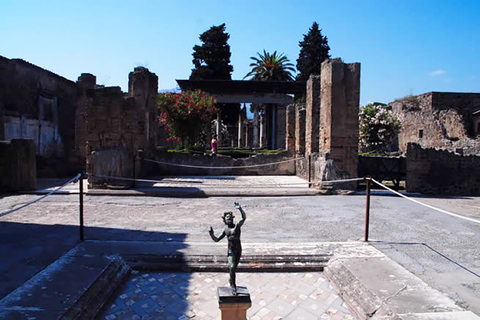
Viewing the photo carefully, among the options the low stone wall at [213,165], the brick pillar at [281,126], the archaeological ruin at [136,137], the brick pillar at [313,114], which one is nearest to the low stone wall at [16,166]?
the archaeological ruin at [136,137]

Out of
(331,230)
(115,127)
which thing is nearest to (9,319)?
(331,230)

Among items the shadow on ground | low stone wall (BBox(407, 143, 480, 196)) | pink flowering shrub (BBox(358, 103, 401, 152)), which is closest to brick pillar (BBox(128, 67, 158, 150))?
the shadow on ground

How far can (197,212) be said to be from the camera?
7.12 meters

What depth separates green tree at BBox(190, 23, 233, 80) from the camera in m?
36.8

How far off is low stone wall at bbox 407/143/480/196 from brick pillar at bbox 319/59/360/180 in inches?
62.2

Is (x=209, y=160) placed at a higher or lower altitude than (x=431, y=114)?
lower

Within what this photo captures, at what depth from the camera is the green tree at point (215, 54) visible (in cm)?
3684

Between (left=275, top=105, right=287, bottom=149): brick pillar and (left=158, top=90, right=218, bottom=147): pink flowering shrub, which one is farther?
(left=275, top=105, right=287, bottom=149): brick pillar

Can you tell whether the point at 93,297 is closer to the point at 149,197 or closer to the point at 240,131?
the point at 149,197

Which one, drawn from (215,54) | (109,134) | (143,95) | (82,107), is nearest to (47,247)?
(109,134)

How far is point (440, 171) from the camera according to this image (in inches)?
382

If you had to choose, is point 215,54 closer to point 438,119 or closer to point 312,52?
point 312,52

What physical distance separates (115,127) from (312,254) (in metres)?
7.59

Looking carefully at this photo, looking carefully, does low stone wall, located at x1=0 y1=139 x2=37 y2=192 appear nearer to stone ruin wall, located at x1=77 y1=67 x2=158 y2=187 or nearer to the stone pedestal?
stone ruin wall, located at x1=77 y1=67 x2=158 y2=187
